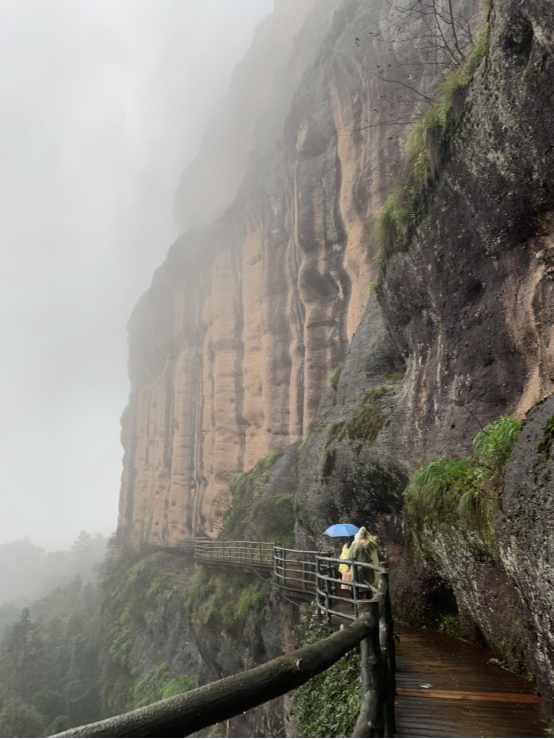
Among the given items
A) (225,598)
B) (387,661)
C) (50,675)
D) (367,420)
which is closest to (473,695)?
(387,661)

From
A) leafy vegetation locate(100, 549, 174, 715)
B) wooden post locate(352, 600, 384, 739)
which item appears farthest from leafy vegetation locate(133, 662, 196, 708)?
wooden post locate(352, 600, 384, 739)

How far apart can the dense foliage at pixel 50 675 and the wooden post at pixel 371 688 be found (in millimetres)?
28415

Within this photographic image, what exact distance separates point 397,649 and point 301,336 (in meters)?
20.9

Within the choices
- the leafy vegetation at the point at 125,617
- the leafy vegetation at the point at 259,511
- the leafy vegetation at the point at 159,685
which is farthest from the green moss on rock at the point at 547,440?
the leafy vegetation at the point at 125,617

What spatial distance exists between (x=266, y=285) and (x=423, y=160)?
21.0m

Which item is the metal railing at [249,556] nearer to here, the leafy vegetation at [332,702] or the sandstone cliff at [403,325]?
the sandstone cliff at [403,325]

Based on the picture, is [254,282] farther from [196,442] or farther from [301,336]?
[196,442]

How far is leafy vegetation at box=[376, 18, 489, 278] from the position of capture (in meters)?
8.19

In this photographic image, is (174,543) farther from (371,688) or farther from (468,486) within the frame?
(371,688)

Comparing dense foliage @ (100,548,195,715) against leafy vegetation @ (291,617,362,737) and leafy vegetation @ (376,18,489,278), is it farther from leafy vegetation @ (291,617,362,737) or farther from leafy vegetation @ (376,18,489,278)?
leafy vegetation @ (376,18,489,278)

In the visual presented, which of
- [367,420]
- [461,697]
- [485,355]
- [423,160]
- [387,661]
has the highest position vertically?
[423,160]

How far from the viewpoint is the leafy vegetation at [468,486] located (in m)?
5.64

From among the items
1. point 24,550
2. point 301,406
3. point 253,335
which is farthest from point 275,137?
point 24,550

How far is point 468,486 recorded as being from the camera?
6398mm
